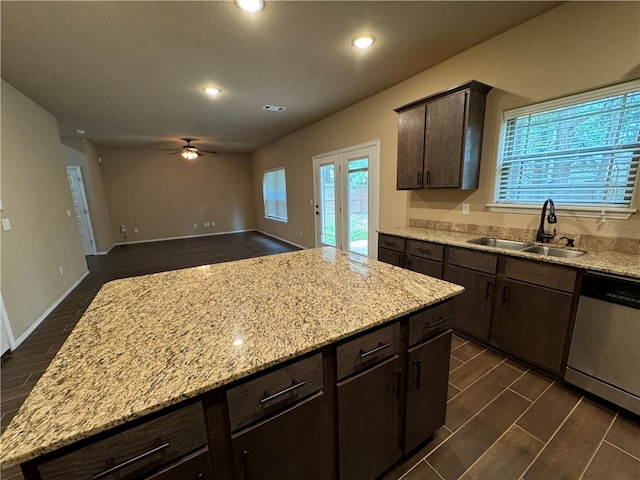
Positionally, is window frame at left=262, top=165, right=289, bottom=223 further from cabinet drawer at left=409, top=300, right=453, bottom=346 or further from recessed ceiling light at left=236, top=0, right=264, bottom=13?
cabinet drawer at left=409, top=300, right=453, bottom=346

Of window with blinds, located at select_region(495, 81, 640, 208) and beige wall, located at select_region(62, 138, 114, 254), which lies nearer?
window with blinds, located at select_region(495, 81, 640, 208)

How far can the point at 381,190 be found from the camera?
3752 mm

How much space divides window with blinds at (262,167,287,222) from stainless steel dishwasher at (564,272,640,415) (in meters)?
5.78

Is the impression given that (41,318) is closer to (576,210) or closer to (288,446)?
(288,446)

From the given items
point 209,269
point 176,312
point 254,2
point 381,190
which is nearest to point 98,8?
point 254,2

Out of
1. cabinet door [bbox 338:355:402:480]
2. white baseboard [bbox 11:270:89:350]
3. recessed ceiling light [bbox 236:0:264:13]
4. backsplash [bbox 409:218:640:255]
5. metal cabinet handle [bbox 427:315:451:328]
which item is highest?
recessed ceiling light [bbox 236:0:264:13]

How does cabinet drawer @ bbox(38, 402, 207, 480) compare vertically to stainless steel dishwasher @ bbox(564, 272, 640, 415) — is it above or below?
above

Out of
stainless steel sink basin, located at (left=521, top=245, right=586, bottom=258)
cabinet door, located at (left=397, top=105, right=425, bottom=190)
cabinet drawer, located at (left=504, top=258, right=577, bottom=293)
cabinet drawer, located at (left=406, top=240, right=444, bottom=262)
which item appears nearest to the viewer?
cabinet drawer, located at (left=504, top=258, right=577, bottom=293)

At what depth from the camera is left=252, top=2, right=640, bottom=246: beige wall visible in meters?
1.82

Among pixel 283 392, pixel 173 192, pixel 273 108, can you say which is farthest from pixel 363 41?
pixel 173 192

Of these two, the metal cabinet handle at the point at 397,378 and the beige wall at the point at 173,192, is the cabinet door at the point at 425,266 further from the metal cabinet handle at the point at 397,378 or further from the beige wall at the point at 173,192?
the beige wall at the point at 173,192

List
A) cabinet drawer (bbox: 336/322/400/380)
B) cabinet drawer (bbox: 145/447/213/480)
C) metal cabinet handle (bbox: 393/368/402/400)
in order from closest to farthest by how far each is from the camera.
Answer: cabinet drawer (bbox: 145/447/213/480)
cabinet drawer (bbox: 336/322/400/380)
metal cabinet handle (bbox: 393/368/402/400)

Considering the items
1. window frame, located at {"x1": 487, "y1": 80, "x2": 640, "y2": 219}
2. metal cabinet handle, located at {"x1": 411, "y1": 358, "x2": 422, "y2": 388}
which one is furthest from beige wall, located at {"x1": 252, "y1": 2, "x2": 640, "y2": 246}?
metal cabinet handle, located at {"x1": 411, "y1": 358, "x2": 422, "y2": 388}

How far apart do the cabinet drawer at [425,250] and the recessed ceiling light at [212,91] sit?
2971mm
